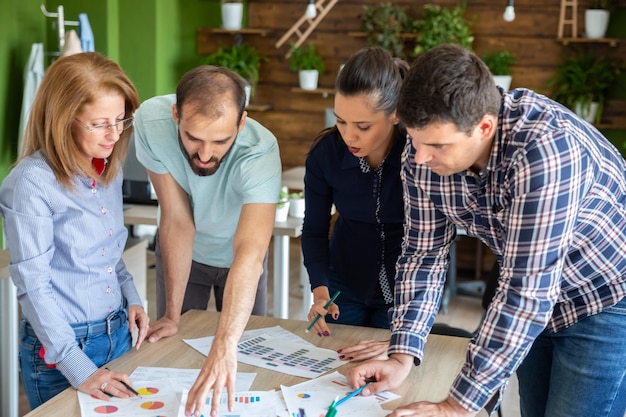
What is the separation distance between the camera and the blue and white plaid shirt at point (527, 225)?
4.85 feet

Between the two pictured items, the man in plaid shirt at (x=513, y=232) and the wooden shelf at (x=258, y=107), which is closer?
the man in plaid shirt at (x=513, y=232)

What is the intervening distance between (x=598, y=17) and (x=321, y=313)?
4.36 m

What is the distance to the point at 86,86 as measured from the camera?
6.00ft

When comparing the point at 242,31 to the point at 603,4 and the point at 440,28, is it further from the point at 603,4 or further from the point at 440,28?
the point at 603,4

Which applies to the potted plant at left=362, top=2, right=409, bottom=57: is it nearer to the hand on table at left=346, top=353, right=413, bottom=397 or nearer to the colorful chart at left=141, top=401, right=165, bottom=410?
the hand on table at left=346, top=353, right=413, bottom=397

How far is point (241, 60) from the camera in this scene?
6.37m

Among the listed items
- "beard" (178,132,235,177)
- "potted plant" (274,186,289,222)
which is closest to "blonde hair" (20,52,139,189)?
"beard" (178,132,235,177)

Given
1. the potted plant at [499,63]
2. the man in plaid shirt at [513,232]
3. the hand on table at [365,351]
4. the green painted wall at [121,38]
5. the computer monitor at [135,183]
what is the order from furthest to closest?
the potted plant at [499,63] < the green painted wall at [121,38] < the computer monitor at [135,183] < the hand on table at [365,351] < the man in plaid shirt at [513,232]

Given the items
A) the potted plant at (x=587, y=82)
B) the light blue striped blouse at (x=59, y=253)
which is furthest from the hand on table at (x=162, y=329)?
the potted plant at (x=587, y=82)

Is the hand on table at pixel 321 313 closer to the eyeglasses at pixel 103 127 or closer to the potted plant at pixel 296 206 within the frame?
the eyeglasses at pixel 103 127

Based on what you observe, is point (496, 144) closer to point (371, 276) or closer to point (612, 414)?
point (612, 414)

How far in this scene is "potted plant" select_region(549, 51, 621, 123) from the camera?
569 cm

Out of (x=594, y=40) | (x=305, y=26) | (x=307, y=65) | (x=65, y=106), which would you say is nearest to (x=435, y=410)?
(x=65, y=106)

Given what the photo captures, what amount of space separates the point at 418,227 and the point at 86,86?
829mm
